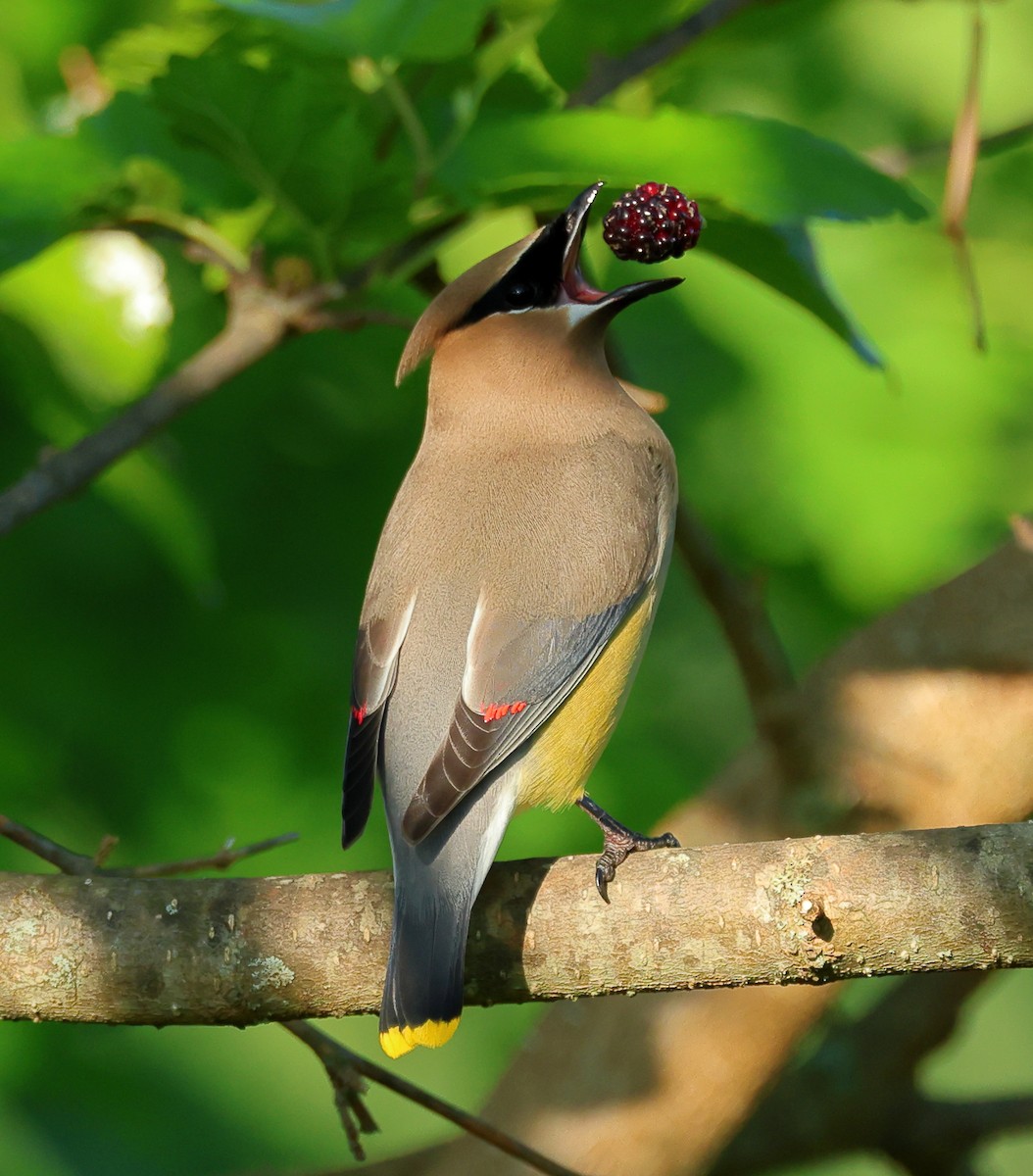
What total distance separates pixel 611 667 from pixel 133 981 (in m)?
0.90

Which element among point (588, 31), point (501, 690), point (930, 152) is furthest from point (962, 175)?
point (501, 690)

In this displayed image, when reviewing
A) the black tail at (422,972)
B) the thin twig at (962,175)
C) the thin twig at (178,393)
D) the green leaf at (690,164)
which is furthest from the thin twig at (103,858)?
the thin twig at (962,175)

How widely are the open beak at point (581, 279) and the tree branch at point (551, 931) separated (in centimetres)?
97

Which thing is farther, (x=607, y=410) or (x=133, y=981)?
(x=607, y=410)

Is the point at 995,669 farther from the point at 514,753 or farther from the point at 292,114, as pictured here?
the point at 292,114

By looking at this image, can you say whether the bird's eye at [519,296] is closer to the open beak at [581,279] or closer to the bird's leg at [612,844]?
the open beak at [581,279]

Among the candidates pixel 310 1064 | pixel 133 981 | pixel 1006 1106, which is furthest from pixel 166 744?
pixel 1006 1106

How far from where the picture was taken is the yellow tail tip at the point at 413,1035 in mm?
2215

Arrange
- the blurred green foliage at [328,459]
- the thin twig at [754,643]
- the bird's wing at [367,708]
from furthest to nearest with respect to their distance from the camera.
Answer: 1. the thin twig at [754,643]
2. the blurred green foliage at [328,459]
3. the bird's wing at [367,708]

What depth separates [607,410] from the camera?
3062 millimetres

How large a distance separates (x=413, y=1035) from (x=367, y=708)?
0.56 meters

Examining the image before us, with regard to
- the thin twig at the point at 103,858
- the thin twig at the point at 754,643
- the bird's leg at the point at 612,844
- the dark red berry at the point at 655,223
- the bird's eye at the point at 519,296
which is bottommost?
the thin twig at the point at 754,643

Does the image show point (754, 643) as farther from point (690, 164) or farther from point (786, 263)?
point (690, 164)

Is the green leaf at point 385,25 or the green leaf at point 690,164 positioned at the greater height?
the green leaf at point 385,25
